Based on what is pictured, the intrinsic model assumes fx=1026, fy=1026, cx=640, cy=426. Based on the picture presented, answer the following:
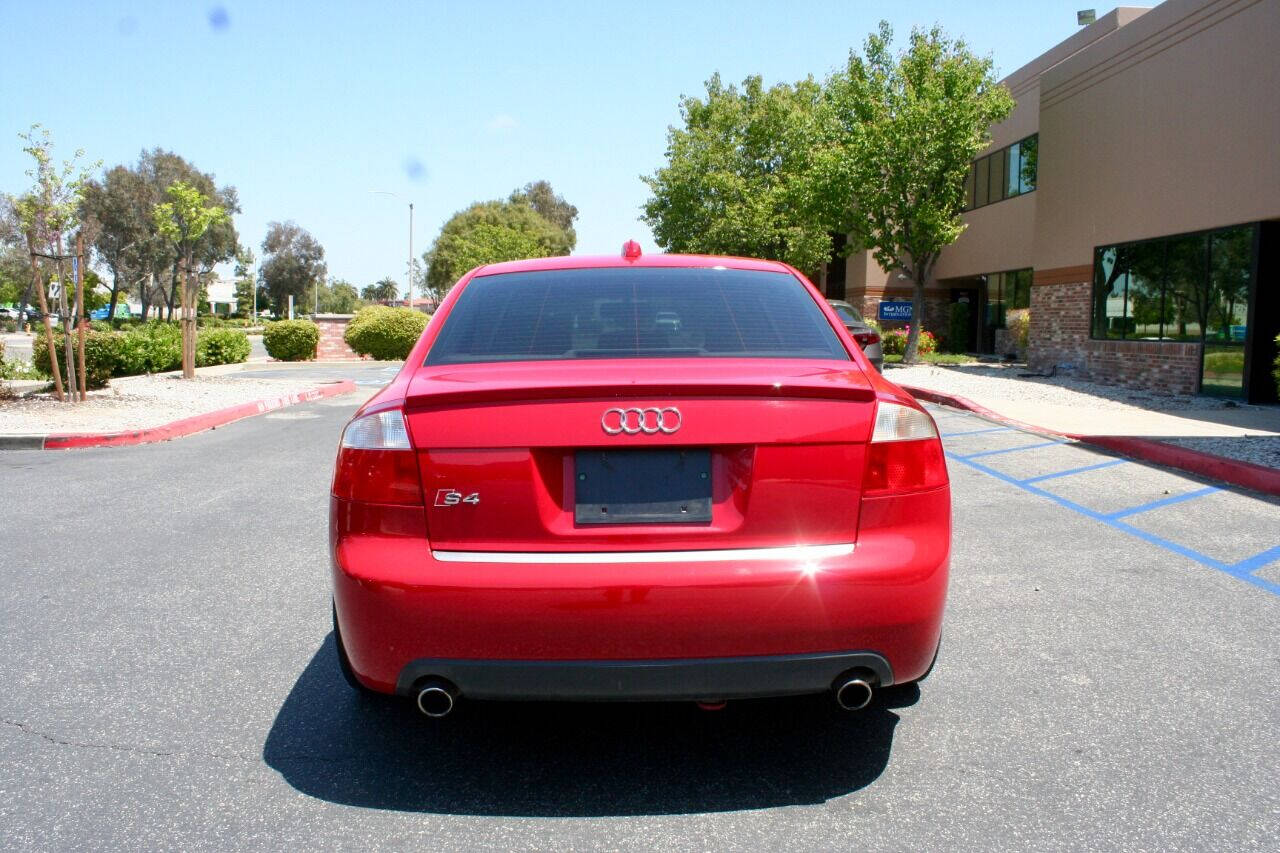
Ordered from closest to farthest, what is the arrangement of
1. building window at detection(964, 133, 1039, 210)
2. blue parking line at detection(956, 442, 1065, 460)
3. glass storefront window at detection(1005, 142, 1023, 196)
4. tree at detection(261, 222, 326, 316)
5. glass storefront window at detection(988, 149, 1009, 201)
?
blue parking line at detection(956, 442, 1065, 460)
building window at detection(964, 133, 1039, 210)
glass storefront window at detection(1005, 142, 1023, 196)
glass storefront window at detection(988, 149, 1009, 201)
tree at detection(261, 222, 326, 316)

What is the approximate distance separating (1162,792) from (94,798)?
3.13 m

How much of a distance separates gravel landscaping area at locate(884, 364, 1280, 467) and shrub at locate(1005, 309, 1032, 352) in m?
4.02

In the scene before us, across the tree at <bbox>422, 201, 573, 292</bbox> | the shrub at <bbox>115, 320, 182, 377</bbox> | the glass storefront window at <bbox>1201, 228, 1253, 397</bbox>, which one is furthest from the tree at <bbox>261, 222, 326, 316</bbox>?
the glass storefront window at <bbox>1201, 228, 1253, 397</bbox>

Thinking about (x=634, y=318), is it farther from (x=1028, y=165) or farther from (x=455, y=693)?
(x=1028, y=165)

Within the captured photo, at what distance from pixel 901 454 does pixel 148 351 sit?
868 inches

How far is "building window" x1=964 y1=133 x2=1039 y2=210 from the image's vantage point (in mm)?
26500

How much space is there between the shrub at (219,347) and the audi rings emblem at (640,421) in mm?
26850

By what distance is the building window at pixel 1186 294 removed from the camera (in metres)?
15.4

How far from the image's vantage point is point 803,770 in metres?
3.21

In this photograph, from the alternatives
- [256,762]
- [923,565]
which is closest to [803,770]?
[923,565]

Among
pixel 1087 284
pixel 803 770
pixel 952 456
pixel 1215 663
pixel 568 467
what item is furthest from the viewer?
pixel 1087 284

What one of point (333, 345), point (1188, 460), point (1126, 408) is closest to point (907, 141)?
point (1126, 408)

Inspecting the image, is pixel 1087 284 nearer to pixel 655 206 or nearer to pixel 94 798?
pixel 94 798

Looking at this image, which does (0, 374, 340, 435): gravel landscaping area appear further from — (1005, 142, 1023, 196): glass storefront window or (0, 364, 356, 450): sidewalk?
(1005, 142, 1023, 196): glass storefront window
